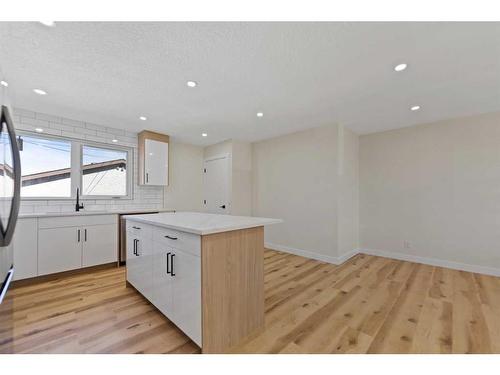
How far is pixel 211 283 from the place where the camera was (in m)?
1.37

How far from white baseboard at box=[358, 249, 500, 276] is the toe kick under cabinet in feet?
9.80

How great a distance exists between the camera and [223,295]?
4.68ft

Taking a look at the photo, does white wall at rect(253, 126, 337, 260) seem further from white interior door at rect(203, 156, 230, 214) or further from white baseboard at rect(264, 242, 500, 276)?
white interior door at rect(203, 156, 230, 214)

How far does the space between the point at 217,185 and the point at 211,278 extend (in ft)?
11.0

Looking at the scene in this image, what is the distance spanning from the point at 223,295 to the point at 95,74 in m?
2.26

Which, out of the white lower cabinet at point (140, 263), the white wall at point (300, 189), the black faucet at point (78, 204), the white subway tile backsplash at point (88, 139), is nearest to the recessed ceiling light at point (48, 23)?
the white lower cabinet at point (140, 263)

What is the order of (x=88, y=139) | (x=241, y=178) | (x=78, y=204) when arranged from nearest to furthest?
1. (x=78, y=204)
2. (x=88, y=139)
3. (x=241, y=178)

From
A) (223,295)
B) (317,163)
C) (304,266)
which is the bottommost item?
(304,266)

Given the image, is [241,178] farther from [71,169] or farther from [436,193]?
Result: [436,193]

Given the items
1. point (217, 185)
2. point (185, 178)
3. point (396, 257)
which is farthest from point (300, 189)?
point (185, 178)

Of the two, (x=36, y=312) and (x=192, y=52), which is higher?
(x=192, y=52)
